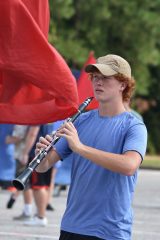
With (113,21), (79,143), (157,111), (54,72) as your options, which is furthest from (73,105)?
(157,111)

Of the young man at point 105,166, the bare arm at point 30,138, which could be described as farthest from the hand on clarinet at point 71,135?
the bare arm at point 30,138

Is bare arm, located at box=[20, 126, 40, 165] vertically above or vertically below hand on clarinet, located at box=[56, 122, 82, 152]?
below

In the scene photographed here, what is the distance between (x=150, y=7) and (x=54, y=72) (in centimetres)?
3094

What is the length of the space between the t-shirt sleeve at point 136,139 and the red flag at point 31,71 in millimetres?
638

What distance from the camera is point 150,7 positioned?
3669 cm

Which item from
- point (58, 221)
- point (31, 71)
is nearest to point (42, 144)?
point (31, 71)

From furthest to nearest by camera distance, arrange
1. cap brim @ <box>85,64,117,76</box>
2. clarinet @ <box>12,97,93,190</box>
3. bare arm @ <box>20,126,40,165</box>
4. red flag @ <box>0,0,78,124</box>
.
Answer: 1. bare arm @ <box>20,126,40,165</box>
2. red flag @ <box>0,0,78,124</box>
3. cap brim @ <box>85,64,117,76</box>
4. clarinet @ <box>12,97,93,190</box>

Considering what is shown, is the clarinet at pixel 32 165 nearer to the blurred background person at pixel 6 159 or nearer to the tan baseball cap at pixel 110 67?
the tan baseball cap at pixel 110 67

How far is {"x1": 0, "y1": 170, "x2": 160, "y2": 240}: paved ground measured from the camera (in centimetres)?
1112

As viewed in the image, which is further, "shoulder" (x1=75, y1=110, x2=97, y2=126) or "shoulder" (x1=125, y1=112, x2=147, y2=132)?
"shoulder" (x1=75, y1=110, x2=97, y2=126)

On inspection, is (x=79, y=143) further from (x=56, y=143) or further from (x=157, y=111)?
(x=157, y=111)

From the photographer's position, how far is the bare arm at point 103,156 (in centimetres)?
532

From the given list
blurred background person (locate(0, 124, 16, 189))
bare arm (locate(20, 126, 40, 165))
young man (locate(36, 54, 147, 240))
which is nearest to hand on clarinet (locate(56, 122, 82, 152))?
young man (locate(36, 54, 147, 240))

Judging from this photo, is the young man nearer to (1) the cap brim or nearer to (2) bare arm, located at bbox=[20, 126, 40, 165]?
(1) the cap brim
